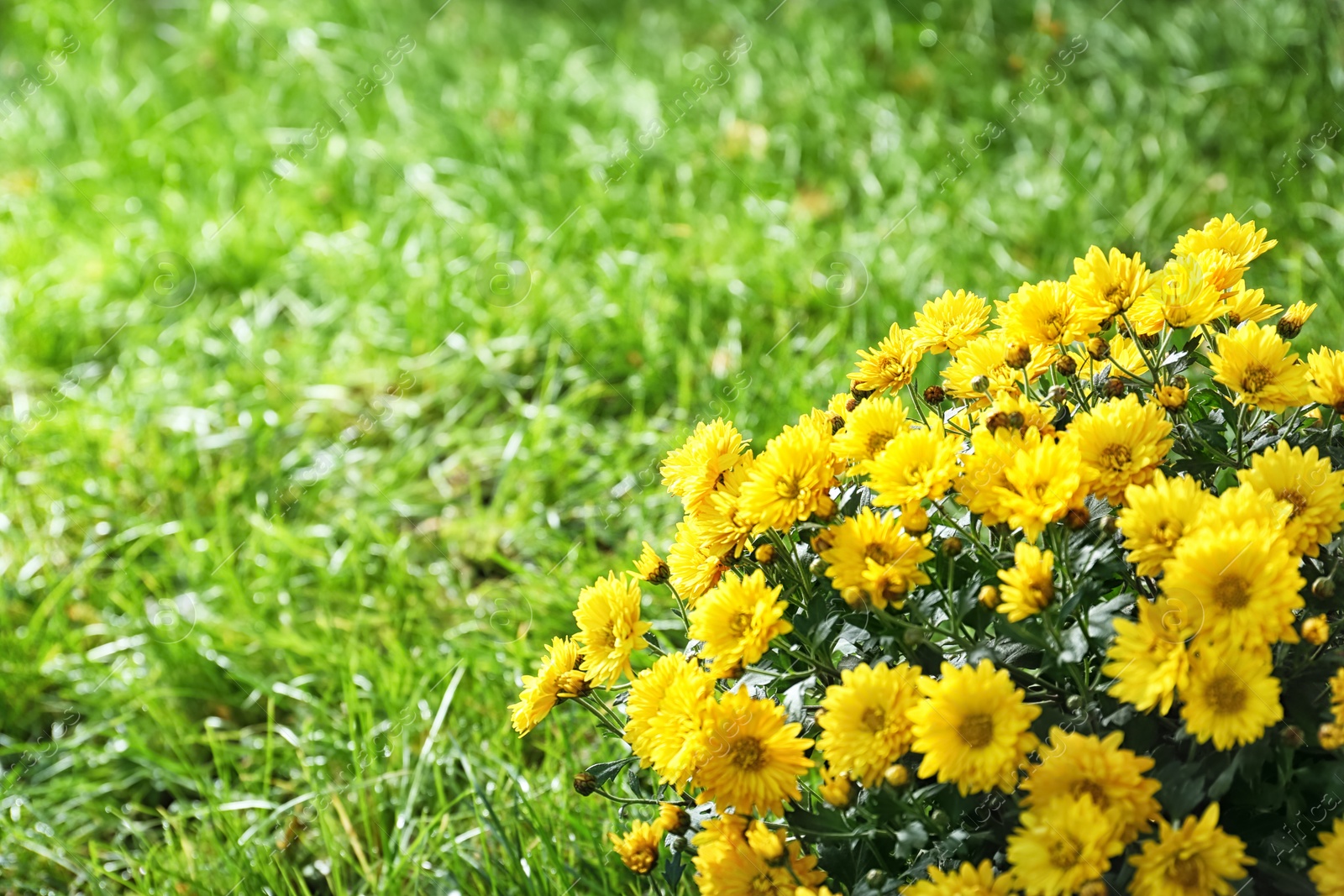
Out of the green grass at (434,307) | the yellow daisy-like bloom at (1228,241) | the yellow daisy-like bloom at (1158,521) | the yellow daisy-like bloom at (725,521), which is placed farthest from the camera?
the green grass at (434,307)

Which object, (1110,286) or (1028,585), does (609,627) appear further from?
(1110,286)

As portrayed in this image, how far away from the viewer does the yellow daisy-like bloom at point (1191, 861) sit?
1.07 metres

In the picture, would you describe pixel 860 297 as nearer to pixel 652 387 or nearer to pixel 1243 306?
pixel 652 387

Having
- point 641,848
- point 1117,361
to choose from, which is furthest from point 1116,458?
point 641,848

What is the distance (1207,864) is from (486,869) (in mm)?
1132

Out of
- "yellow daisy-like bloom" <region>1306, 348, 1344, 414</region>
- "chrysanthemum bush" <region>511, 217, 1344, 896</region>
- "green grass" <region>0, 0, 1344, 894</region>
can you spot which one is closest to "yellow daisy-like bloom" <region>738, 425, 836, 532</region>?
"chrysanthemum bush" <region>511, 217, 1344, 896</region>

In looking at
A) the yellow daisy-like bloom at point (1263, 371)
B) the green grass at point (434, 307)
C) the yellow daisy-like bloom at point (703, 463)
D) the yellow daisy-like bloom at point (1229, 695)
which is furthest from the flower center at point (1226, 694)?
the green grass at point (434, 307)

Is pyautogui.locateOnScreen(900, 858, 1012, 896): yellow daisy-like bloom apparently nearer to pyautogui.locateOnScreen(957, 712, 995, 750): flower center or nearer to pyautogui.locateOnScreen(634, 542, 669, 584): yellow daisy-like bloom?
pyautogui.locateOnScreen(957, 712, 995, 750): flower center

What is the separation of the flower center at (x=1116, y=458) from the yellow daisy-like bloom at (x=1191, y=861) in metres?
0.37

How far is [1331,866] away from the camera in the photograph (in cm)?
108

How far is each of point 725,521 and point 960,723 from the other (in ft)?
1.23

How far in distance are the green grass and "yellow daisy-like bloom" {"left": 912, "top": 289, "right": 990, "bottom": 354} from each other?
0.97 m

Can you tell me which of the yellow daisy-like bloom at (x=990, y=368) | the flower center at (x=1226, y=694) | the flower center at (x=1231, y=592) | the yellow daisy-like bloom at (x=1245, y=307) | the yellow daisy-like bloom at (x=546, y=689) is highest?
the yellow daisy-like bloom at (x=990, y=368)

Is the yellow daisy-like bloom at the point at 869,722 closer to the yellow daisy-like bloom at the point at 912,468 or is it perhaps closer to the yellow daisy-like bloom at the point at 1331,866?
the yellow daisy-like bloom at the point at 912,468
